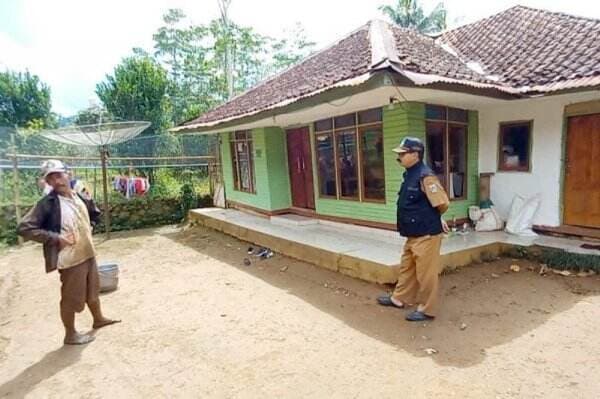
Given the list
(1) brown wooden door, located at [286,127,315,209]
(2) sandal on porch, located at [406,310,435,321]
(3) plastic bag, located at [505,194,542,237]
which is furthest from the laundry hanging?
(3) plastic bag, located at [505,194,542,237]

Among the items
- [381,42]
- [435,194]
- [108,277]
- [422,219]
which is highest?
[381,42]

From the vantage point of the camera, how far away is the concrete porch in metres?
5.23

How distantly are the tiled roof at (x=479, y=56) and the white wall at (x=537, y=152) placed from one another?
47 cm

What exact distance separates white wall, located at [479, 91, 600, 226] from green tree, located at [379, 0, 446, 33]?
1862 cm

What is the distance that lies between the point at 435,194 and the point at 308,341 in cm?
186

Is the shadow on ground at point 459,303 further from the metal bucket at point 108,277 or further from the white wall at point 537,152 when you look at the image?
the metal bucket at point 108,277

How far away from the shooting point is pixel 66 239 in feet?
11.6

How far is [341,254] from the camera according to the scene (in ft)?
18.2

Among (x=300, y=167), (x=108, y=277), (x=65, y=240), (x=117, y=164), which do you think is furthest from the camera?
(x=117, y=164)

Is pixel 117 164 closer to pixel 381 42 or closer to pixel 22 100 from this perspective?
pixel 381 42

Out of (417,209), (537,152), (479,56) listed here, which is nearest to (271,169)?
(479,56)

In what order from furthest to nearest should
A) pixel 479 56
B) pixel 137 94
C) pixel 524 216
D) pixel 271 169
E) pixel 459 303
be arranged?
1. pixel 137 94
2. pixel 271 169
3. pixel 479 56
4. pixel 524 216
5. pixel 459 303

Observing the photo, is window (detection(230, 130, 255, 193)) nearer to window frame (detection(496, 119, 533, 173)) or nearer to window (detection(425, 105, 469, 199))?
window (detection(425, 105, 469, 199))

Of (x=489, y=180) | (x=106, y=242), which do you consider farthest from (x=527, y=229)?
(x=106, y=242)
